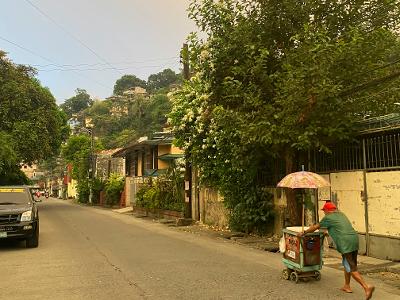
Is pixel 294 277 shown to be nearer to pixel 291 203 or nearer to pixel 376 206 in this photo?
pixel 376 206

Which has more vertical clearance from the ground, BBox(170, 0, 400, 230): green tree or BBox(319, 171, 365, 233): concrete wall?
BBox(170, 0, 400, 230): green tree

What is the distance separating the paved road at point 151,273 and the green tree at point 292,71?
131 inches

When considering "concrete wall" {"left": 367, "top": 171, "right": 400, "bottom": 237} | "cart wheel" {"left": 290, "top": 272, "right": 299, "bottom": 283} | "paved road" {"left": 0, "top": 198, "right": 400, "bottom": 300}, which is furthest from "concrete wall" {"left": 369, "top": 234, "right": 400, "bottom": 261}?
"cart wheel" {"left": 290, "top": 272, "right": 299, "bottom": 283}

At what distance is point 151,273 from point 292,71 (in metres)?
6.03

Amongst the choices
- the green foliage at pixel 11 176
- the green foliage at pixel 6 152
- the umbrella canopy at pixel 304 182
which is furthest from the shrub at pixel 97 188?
the umbrella canopy at pixel 304 182

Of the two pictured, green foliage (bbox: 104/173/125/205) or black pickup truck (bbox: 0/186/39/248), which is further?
green foliage (bbox: 104/173/125/205)

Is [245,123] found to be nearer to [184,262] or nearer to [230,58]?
[230,58]

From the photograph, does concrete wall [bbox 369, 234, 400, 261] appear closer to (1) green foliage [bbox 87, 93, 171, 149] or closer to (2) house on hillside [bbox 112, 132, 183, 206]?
(2) house on hillside [bbox 112, 132, 183, 206]

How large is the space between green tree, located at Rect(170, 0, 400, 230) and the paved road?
332 cm

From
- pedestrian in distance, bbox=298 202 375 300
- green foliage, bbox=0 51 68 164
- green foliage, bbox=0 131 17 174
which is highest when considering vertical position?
green foliage, bbox=0 51 68 164

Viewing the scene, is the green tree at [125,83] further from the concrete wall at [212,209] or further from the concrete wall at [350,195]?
the concrete wall at [350,195]

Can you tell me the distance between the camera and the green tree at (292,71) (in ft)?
39.8

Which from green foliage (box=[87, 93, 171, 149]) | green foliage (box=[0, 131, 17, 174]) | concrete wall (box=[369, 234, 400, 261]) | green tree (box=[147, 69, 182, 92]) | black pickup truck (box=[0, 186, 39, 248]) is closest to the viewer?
concrete wall (box=[369, 234, 400, 261])

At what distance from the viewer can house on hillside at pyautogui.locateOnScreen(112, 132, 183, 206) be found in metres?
34.9
